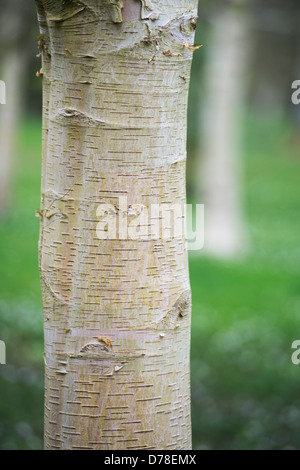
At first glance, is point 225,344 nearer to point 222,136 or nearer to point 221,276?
point 221,276

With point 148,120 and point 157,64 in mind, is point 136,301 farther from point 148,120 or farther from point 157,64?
point 157,64

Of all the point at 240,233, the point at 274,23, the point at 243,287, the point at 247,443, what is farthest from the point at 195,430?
the point at 274,23

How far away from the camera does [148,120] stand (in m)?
2.15

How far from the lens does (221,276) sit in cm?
941

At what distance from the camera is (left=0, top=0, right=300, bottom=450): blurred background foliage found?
5.09m

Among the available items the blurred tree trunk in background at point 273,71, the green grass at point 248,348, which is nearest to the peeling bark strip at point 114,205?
the green grass at point 248,348

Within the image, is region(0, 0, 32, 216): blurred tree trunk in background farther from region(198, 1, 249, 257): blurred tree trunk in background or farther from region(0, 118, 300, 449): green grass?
region(198, 1, 249, 257): blurred tree trunk in background

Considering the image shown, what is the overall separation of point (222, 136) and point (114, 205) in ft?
31.6

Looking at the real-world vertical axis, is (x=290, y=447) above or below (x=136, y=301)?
below

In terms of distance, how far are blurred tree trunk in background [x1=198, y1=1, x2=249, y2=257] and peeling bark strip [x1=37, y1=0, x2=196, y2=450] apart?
30.2 feet

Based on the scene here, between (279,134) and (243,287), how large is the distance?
20061mm

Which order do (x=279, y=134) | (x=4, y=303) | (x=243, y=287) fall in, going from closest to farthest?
(x=4, y=303) → (x=243, y=287) → (x=279, y=134)

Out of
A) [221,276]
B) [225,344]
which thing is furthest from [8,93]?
[225,344]

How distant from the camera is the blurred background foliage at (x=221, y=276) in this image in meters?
5.09
